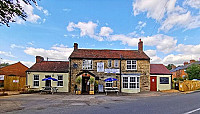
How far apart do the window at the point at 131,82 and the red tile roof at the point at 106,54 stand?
9.83 ft

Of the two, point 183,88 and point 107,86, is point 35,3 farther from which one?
point 183,88

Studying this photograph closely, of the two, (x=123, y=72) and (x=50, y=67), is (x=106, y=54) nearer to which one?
(x=123, y=72)

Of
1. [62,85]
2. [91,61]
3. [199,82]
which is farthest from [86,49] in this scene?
[199,82]

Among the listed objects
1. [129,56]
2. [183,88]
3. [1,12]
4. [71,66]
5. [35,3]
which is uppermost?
[35,3]

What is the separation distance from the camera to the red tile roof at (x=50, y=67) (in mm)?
21109

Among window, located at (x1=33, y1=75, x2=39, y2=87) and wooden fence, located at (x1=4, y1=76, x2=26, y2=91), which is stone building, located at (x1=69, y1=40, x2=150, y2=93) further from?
wooden fence, located at (x1=4, y1=76, x2=26, y2=91)

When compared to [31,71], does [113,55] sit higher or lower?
higher

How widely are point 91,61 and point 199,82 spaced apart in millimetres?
17595

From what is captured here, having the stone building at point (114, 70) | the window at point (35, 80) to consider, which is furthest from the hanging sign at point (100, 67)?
the window at point (35, 80)

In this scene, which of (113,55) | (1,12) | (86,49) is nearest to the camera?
(1,12)

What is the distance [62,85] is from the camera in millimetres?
20812

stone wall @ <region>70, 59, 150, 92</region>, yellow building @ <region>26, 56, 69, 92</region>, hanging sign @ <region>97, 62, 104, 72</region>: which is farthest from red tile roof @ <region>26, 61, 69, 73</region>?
hanging sign @ <region>97, 62, 104, 72</region>

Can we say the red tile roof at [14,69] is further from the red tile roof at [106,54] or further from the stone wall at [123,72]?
the stone wall at [123,72]

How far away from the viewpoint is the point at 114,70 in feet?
68.3
